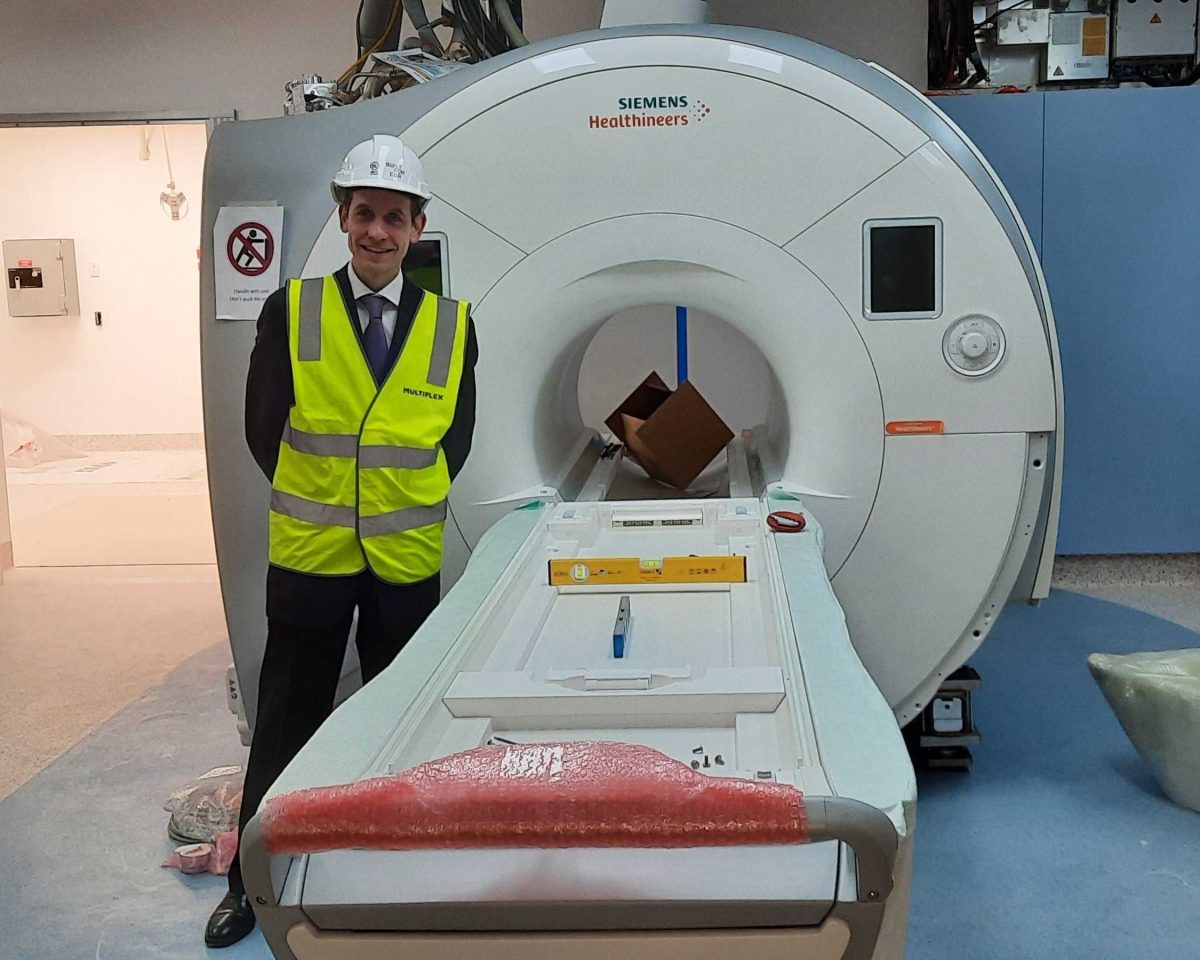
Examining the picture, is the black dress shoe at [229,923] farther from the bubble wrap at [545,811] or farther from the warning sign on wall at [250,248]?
the bubble wrap at [545,811]

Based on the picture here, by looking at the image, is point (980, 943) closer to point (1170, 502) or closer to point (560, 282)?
point (560, 282)

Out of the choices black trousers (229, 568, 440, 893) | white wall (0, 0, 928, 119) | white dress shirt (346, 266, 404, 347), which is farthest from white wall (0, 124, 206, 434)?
white dress shirt (346, 266, 404, 347)

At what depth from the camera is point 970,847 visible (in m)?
2.33

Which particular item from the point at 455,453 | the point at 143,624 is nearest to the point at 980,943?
the point at 455,453

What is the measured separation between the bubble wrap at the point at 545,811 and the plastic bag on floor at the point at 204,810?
1.55m

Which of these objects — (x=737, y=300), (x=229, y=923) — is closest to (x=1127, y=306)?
(x=737, y=300)

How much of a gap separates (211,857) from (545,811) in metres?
1.58

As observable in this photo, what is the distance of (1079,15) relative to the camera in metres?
4.01

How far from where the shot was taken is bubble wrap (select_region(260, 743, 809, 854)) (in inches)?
37.0

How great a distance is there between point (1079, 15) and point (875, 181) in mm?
2291

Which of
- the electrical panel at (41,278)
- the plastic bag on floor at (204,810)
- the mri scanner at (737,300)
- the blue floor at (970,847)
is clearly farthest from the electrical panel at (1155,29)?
the electrical panel at (41,278)

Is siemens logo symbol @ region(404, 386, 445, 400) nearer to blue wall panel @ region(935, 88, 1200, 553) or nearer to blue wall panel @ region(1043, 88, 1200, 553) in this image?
blue wall panel @ region(935, 88, 1200, 553)

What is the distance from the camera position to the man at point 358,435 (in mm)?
1948

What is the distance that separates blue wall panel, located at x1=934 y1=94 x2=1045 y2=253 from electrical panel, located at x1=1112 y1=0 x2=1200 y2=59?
43 cm
